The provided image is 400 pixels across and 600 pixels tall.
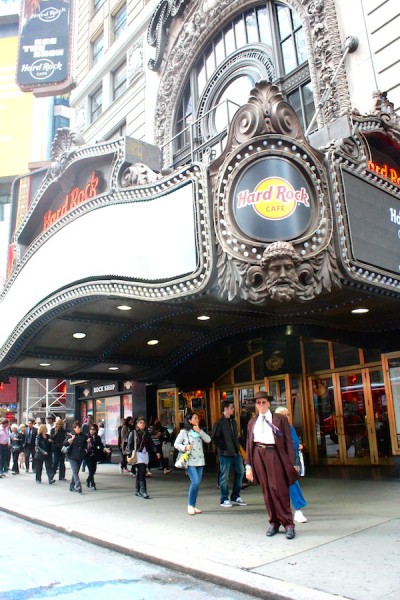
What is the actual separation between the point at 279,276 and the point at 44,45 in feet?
70.8

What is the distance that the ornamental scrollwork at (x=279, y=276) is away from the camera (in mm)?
7742

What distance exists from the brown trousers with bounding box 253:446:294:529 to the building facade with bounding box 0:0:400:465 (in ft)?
7.69

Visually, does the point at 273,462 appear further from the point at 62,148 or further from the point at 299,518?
the point at 62,148

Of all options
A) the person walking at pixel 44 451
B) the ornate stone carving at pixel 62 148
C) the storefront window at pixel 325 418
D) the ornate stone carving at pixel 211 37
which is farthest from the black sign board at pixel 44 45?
the storefront window at pixel 325 418

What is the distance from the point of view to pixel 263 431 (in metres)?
7.06

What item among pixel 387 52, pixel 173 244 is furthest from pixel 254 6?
pixel 173 244

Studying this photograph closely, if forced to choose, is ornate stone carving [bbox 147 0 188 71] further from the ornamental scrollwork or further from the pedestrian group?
the ornamental scrollwork

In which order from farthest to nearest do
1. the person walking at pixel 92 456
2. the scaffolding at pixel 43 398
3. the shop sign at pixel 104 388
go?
the scaffolding at pixel 43 398 < the shop sign at pixel 104 388 < the person walking at pixel 92 456

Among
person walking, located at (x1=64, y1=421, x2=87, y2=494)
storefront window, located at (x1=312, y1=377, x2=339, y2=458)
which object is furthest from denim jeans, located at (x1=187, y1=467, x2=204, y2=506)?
storefront window, located at (x1=312, y1=377, x2=339, y2=458)

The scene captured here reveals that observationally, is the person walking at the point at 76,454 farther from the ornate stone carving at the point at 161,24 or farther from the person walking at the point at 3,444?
the ornate stone carving at the point at 161,24

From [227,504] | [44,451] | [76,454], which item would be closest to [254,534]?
[227,504]

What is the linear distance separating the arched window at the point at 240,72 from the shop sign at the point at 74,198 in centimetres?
295

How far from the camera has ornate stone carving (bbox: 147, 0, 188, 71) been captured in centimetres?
1880

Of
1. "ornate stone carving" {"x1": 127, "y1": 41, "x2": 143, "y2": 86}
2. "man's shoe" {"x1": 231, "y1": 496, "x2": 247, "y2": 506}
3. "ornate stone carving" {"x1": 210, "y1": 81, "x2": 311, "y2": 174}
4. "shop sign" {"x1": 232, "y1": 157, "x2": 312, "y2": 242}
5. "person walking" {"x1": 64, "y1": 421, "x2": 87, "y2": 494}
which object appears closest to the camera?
"shop sign" {"x1": 232, "y1": 157, "x2": 312, "y2": 242}
